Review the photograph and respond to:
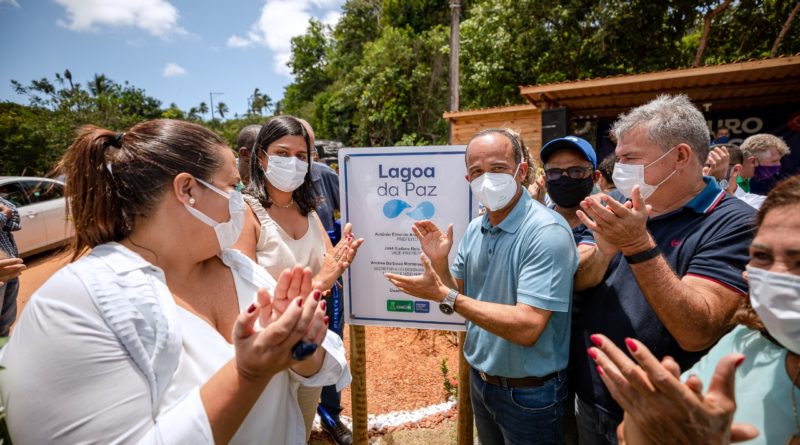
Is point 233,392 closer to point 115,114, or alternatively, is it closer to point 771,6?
point 771,6

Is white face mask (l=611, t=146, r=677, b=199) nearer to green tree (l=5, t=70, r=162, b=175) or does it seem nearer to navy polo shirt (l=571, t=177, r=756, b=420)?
navy polo shirt (l=571, t=177, r=756, b=420)

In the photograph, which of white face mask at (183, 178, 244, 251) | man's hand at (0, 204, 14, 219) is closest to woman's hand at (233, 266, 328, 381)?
white face mask at (183, 178, 244, 251)

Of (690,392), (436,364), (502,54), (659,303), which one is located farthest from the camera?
(502,54)

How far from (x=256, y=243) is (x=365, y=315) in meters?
0.86

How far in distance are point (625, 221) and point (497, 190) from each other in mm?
655

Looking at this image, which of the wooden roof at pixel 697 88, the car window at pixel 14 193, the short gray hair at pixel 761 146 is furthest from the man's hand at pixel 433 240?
the car window at pixel 14 193

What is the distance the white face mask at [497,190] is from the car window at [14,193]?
9.50m

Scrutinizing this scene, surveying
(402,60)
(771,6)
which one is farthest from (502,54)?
(771,6)

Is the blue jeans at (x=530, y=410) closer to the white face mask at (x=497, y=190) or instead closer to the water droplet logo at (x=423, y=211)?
the white face mask at (x=497, y=190)

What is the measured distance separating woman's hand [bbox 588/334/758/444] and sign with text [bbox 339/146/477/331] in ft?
5.03

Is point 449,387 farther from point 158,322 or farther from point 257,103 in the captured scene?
point 257,103

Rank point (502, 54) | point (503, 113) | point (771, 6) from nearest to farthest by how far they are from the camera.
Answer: point (503, 113), point (771, 6), point (502, 54)

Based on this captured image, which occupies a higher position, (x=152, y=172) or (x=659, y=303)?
(x=152, y=172)

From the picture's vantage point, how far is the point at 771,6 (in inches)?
416
